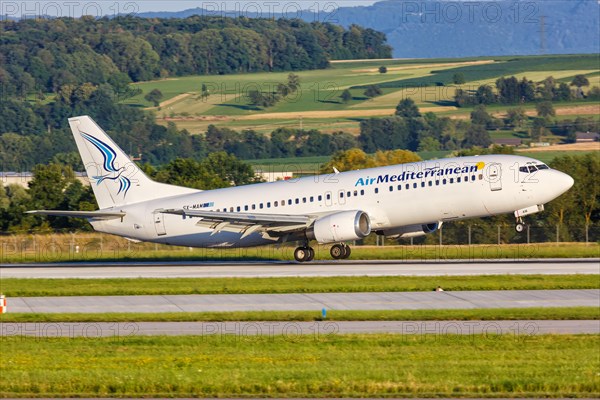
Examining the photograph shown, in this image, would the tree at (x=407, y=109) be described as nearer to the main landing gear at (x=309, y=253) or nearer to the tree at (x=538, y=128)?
the tree at (x=538, y=128)

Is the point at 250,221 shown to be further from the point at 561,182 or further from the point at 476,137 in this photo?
the point at 476,137

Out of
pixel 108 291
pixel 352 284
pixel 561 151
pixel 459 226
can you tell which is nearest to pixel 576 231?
pixel 459 226

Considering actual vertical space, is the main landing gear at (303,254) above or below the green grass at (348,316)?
below

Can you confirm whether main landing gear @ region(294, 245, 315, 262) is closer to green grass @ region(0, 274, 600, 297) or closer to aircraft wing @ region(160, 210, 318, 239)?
aircraft wing @ region(160, 210, 318, 239)

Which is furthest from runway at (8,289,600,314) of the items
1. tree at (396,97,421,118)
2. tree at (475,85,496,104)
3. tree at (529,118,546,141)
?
tree at (475,85,496,104)

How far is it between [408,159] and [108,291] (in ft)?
216

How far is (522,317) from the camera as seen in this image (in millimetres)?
29719

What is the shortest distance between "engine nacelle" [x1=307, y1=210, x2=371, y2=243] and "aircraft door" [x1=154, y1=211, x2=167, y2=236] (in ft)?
26.6

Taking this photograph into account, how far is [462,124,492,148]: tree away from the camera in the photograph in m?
171

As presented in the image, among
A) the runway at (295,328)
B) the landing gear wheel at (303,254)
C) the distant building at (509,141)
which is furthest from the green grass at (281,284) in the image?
the distant building at (509,141)

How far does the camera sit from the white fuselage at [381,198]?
47156mm

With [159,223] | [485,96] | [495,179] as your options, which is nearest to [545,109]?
[485,96]

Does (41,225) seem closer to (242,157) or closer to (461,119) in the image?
(242,157)

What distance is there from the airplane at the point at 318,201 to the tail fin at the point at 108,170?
0.05 metres
